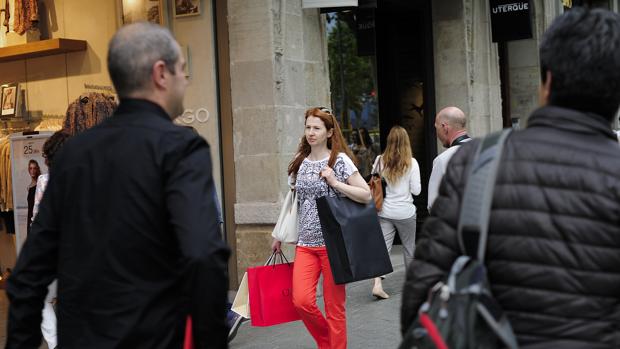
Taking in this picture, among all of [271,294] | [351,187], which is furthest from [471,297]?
[271,294]

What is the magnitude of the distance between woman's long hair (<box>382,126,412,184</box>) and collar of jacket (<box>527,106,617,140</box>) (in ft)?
21.9

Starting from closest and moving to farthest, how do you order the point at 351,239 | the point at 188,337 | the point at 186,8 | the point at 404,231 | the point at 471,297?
1. the point at 471,297
2. the point at 188,337
3. the point at 351,239
4. the point at 404,231
5. the point at 186,8

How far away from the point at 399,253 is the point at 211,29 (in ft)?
15.8

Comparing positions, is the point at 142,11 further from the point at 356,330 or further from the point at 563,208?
the point at 563,208

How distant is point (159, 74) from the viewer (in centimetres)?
→ 260

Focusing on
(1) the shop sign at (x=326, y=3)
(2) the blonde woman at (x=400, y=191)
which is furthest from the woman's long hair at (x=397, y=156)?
(1) the shop sign at (x=326, y=3)

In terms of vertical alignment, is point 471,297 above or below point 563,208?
below

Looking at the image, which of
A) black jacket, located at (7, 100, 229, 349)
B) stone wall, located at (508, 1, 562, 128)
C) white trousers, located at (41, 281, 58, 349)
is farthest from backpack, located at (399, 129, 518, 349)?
stone wall, located at (508, 1, 562, 128)

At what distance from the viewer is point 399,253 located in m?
12.2

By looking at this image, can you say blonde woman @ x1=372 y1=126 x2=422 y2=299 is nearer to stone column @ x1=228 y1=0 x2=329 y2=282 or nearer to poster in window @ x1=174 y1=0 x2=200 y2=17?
stone column @ x1=228 y1=0 x2=329 y2=282

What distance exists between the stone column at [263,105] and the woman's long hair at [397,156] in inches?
41.9

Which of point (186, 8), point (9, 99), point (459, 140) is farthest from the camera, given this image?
point (9, 99)

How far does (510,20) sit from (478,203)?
12.1 metres

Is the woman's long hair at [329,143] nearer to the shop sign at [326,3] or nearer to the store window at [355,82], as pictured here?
the shop sign at [326,3]
